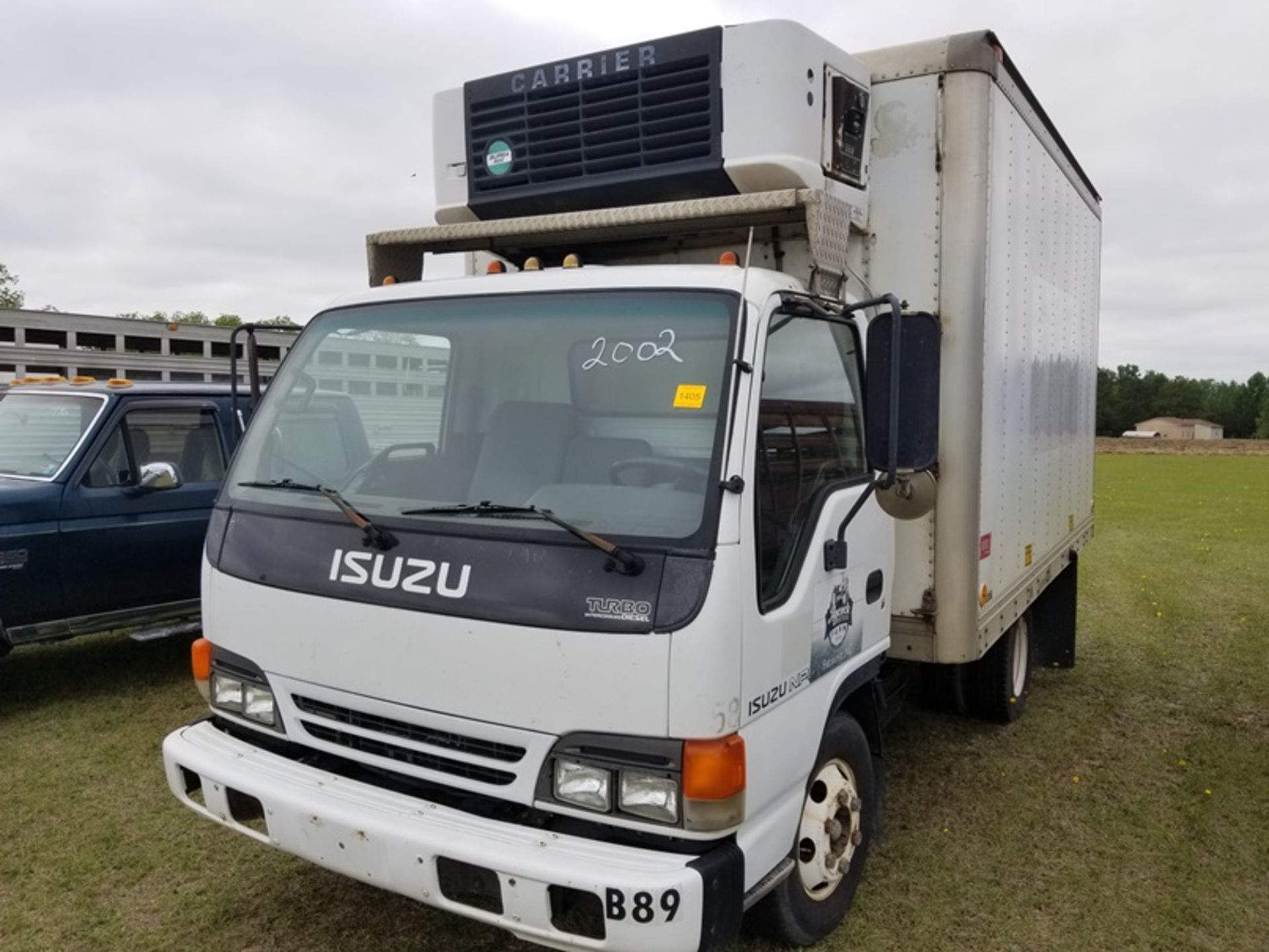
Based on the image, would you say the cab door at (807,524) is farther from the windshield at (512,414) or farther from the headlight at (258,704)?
the headlight at (258,704)

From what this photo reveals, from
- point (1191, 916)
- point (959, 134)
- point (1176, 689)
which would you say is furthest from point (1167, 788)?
point (959, 134)

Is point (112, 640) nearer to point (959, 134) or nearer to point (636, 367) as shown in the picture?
point (636, 367)

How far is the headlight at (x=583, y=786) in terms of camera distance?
2656 millimetres

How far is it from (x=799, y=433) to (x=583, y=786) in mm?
1310

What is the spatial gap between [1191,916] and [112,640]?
295 inches

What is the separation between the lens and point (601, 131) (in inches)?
159

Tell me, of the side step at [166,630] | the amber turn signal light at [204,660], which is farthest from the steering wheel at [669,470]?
the side step at [166,630]

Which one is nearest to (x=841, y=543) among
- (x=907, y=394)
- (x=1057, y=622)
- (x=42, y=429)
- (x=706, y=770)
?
→ (x=907, y=394)

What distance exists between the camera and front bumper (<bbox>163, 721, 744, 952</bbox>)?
248cm

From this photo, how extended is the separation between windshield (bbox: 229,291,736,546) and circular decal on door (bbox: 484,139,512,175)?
3.42 feet

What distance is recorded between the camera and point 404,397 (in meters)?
3.49

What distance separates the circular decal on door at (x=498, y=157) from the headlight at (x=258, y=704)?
2385 millimetres

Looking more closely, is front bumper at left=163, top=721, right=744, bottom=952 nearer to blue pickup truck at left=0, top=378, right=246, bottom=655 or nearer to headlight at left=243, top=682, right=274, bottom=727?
headlight at left=243, top=682, right=274, bottom=727

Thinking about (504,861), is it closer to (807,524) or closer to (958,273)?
(807,524)
